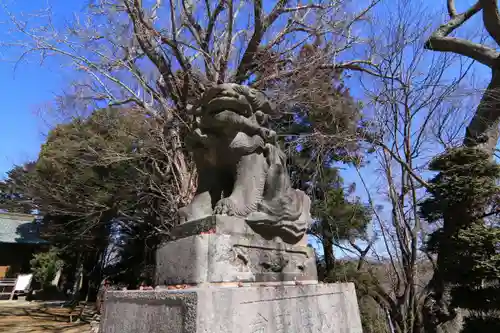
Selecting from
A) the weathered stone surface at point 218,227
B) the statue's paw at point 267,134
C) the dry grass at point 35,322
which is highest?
the statue's paw at point 267,134

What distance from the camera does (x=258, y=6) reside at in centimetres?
693

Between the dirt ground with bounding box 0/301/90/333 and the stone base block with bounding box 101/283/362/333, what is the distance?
813 cm

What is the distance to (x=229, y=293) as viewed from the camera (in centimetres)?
205

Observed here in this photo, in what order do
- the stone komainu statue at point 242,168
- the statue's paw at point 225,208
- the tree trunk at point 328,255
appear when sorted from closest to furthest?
the statue's paw at point 225,208, the stone komainu statue at point 242,168, the tree trunk at point 328,255

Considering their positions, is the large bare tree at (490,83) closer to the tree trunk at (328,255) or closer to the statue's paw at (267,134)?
the tree trunk at (328,255)

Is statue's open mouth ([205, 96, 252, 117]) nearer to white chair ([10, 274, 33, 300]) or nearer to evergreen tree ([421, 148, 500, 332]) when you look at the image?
evergreen tree ([421, 148, 500, 332])

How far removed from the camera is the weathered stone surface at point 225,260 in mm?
2408

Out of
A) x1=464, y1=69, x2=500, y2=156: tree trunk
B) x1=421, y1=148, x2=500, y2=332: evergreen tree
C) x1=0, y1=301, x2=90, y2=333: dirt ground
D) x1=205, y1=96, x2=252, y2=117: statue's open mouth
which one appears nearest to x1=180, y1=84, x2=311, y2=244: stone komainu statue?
x1=205, y1=96, x2=252, y2=117: statue's open mouth

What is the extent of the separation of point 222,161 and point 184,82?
4844 mm

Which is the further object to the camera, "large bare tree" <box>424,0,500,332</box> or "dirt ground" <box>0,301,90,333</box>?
"dirt ground" <box>0,301,90,333</box>

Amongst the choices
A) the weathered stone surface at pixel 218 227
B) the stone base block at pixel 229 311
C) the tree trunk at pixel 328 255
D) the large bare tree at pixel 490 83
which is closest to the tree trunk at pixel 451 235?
the large bare tree at pixel 490 83

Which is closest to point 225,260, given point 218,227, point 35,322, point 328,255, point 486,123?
point 218,227

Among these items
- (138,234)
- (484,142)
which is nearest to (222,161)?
(484,142)

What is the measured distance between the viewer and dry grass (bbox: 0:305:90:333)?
8898mm
